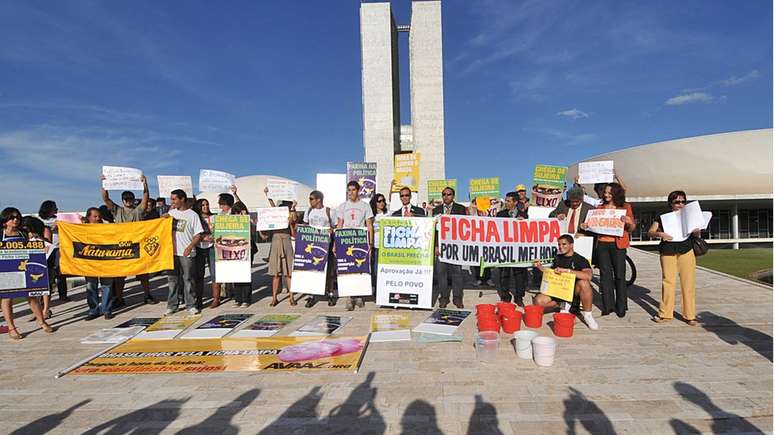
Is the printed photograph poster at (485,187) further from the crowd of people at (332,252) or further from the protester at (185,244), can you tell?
the protester at (185,244)

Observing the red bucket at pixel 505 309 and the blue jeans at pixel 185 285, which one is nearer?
the red bucket at pixel 505 309

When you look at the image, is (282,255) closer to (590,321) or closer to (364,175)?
(364,175)

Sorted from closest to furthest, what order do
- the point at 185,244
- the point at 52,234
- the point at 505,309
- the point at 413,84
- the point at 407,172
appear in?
the point at 505,309, the point at 185,244, the point at 52,234, the point at 407,172, the point at 413,84

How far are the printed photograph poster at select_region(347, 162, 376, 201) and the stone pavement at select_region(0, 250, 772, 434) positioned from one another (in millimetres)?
5227

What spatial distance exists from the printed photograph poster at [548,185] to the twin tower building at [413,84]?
25336 mm

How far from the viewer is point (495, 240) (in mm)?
6492

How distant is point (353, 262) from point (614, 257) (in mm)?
4242

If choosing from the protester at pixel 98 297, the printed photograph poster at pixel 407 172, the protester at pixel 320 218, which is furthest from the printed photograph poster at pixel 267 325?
the printed photograph poster at pixel 407 172

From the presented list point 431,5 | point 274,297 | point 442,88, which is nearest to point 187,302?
point 274,297

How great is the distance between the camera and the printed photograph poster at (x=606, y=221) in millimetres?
5819

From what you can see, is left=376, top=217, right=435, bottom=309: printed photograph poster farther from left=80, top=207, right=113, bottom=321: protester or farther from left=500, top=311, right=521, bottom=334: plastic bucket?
left=80, top=207, right=113, bottom=321: protester

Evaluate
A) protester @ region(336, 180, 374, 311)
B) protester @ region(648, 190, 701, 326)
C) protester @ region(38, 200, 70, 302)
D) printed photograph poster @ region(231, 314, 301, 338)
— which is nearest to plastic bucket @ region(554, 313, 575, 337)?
protester @ region(648, 190, 701, 326)

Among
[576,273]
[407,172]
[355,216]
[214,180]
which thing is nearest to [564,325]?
[576,273]

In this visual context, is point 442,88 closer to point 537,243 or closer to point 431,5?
point 431,5
